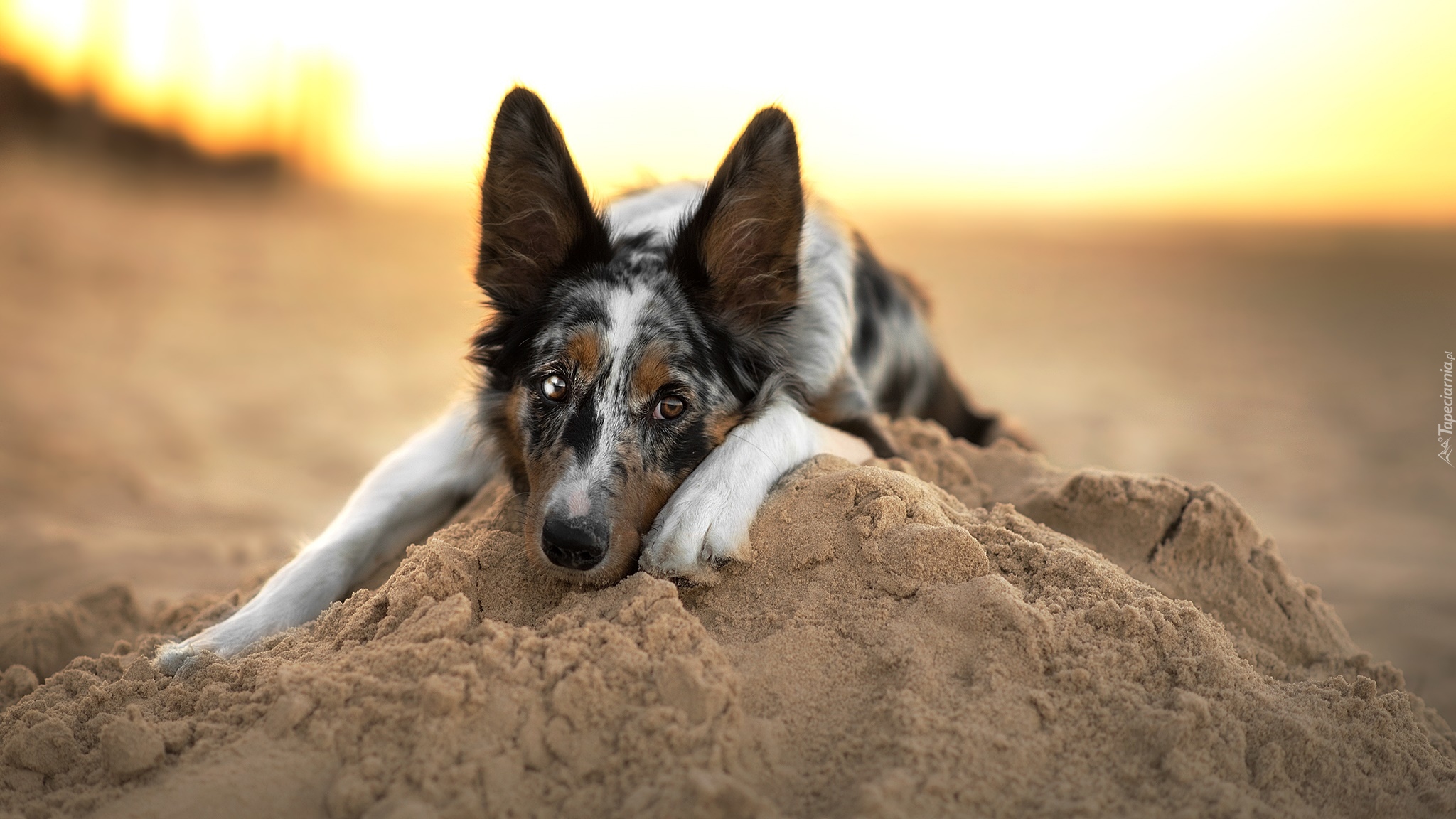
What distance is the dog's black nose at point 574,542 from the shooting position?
310 cm

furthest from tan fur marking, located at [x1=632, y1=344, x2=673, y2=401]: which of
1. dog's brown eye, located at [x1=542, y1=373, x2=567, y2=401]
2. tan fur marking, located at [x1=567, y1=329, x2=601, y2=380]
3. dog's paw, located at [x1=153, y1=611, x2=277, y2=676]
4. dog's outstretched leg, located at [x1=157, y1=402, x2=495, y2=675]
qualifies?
dog's paw, located at [x1=153, y1=611, x2=277, y2=676]

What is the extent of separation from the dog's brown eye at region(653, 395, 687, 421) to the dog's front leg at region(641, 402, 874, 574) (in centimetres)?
22

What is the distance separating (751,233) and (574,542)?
1.55 m

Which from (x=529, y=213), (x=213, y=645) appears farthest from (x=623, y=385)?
(x=213, y=645)

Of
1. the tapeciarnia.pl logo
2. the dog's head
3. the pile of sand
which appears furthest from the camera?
the tapeciarnia.pl logo

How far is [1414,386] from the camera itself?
13617mm

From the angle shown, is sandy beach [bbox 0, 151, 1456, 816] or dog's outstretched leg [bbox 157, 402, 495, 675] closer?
sandy beach [bbox 0, 151, 1456, 816]

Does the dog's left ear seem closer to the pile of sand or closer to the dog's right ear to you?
the dog's right ear

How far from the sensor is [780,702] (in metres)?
2.61

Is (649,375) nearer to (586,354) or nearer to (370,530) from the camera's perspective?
(586,354)

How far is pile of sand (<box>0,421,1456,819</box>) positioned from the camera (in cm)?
237

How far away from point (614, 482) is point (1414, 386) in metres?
14.5

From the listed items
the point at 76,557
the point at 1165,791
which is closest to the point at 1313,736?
the point at 1165,791

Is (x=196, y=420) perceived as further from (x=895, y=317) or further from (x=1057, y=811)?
(x=1057, y=811)
